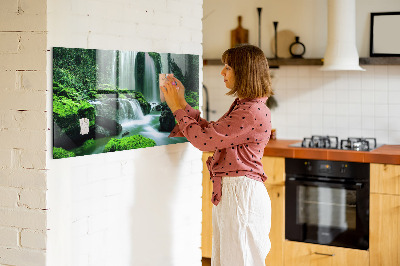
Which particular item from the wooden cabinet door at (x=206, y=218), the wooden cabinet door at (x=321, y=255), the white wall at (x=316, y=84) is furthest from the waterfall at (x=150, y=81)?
the white wall at (x=316, y=84)

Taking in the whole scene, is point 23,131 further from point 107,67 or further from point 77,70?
point 107,67

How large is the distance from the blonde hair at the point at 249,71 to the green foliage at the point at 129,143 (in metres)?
0.50

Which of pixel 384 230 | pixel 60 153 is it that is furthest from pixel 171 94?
pixel 384 230

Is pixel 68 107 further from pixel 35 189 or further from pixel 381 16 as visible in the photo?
pixel 381 16

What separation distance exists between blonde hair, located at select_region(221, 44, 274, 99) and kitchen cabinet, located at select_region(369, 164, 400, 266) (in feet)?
5.30

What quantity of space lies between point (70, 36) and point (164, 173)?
93 centimetres

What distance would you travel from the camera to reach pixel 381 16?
4.57m

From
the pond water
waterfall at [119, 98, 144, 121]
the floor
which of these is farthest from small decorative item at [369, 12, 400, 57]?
waterfall at [119, 98, 144, 121]

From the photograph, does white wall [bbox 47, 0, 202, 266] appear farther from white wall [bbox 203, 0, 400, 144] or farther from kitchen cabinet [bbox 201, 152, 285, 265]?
white wall [bbox 203, 0, 400, 144]

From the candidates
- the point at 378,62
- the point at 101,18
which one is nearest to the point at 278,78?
the point at 378,62

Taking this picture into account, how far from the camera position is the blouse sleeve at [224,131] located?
105 inches

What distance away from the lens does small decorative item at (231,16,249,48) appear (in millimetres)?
5062

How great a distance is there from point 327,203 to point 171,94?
1.84 metres

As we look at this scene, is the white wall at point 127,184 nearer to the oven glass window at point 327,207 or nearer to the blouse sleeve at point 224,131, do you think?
the blouse sleeve at point 224,131
